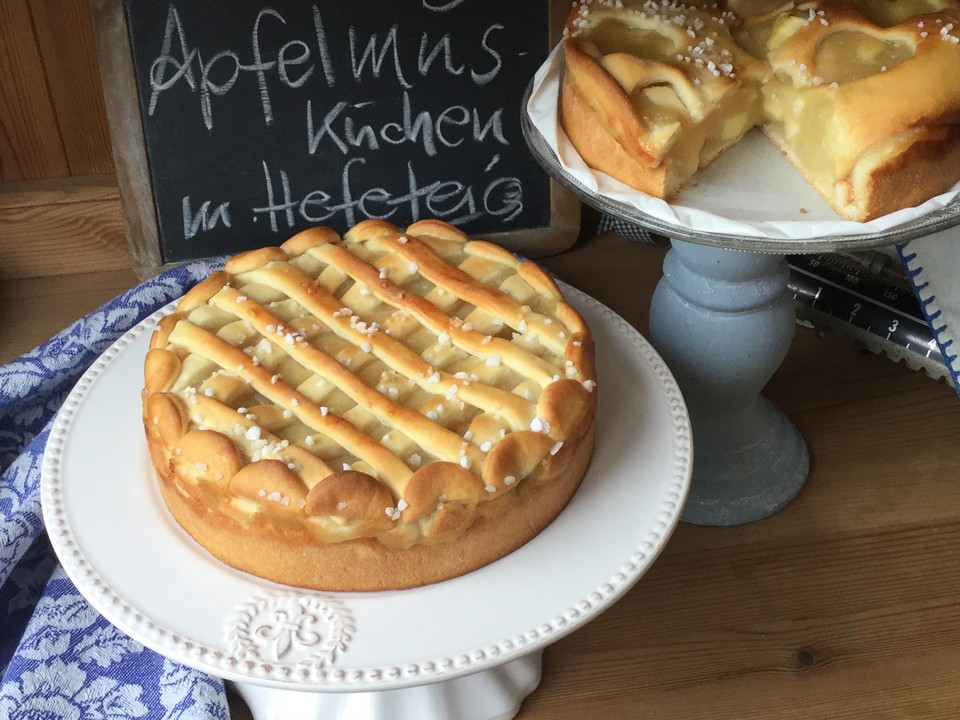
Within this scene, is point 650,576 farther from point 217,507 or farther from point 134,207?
point 134,207

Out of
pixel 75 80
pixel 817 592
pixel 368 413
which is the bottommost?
pixel 817 592

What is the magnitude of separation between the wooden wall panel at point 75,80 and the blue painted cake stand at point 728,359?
507mm

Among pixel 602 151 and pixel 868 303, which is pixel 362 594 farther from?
pixel 868 303

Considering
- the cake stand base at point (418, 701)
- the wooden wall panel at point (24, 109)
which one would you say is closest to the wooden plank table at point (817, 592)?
the cake stand base at point (418, 701)

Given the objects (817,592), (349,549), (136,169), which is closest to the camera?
(349,549)

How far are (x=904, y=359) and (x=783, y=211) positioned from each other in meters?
0.41

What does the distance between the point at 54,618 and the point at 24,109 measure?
1.87ft

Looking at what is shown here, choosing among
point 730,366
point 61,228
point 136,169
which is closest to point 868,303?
point 730,366

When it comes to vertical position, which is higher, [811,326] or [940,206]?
[940,206]

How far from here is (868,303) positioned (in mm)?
1118

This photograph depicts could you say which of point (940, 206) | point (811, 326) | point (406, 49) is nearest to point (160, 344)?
point (406, 49)

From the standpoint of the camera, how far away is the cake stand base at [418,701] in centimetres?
80

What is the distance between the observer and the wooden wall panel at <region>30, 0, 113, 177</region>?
40.6 inches

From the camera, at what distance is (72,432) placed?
828 mm
